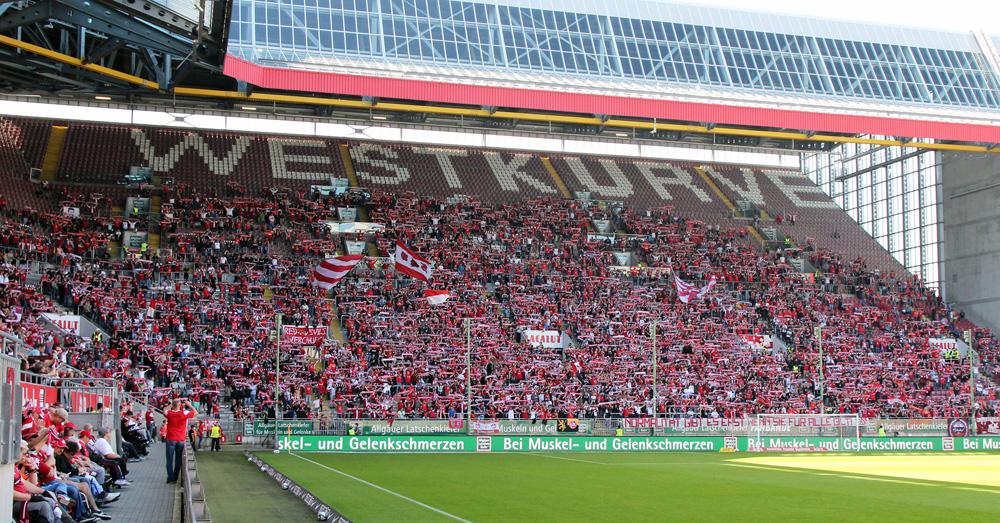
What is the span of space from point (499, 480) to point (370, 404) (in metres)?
15.5

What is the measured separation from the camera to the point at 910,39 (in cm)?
5819

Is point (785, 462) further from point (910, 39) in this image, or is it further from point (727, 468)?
point (910, 39)

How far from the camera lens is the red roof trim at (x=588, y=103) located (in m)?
44.6

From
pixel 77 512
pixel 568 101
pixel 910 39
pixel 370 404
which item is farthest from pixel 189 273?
pixel 910 39

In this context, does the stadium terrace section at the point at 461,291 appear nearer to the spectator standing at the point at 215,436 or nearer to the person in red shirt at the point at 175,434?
the spectator standing at the point at 215,436

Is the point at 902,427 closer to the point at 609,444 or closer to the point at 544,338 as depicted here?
the point at 609,444

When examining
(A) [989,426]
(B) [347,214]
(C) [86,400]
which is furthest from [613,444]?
(B) [347,214]

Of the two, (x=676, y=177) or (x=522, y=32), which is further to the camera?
(x=676, y=177)

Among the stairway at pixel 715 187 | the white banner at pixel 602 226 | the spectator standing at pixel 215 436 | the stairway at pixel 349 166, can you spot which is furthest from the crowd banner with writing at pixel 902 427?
the stairway at pixel 349 166

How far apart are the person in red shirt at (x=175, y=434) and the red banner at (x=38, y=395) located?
227cm

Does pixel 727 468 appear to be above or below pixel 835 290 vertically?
below

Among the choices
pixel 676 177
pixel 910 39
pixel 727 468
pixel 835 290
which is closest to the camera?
pixel 727 468

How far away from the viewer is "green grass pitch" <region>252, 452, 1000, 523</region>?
16.1 meters

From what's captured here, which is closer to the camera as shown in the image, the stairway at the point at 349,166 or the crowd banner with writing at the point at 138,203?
the crowd banner with writing at the point at 138,203
